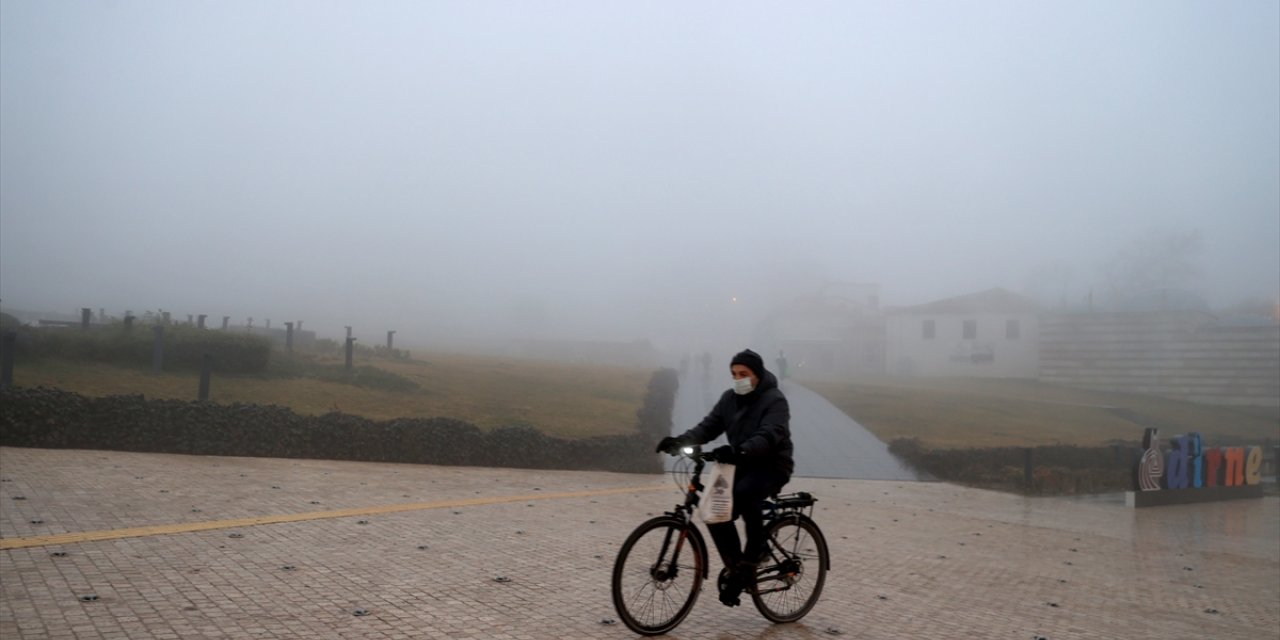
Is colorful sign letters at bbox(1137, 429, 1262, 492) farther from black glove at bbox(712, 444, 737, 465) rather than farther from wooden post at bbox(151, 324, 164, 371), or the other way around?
wooden post at bbox(151, 324, 164, 371)

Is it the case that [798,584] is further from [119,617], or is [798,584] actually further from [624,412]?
[624,412]

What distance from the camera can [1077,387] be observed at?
46281 millimetres

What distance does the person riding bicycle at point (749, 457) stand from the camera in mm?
6109

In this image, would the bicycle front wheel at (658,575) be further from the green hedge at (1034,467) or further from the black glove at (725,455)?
the green hedge at (1034,467)

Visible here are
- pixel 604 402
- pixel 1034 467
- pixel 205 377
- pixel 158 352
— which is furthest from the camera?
pixel 604 402

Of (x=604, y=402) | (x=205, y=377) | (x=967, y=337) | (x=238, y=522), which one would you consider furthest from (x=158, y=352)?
(x=967, y=337)

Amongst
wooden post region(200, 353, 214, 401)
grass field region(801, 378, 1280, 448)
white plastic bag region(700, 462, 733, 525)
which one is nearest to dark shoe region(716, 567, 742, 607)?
white plastic bag region(700, 462, 733, 525)

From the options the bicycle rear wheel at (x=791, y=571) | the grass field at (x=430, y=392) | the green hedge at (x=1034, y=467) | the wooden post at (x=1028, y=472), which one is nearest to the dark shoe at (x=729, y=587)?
the bicycle rear wheel at (x=791, y=571)

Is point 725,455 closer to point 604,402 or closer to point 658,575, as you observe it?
point 658,575

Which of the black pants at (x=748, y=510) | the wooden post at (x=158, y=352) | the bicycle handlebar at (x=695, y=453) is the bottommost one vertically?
the black pants at (x=748, y=510)

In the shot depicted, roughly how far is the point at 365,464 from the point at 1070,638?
11.6 metres

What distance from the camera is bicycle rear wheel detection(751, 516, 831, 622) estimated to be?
6.46 metres

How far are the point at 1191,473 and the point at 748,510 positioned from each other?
17877 mm

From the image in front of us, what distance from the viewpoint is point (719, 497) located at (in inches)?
237
